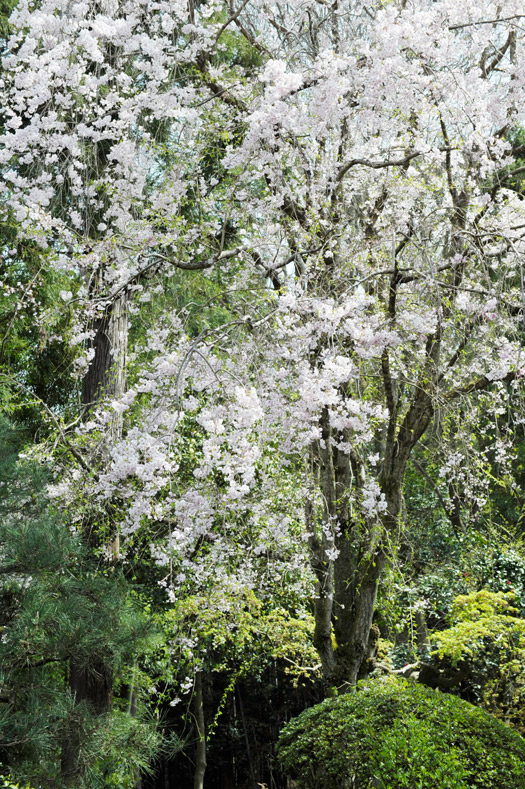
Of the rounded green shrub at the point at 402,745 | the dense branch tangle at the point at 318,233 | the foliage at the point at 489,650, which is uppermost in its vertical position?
the dense branch tangle at the point at 318,233

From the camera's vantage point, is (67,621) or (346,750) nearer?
(67,621)

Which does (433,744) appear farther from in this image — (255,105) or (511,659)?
(255,105)

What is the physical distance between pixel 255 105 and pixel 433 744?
3261mm

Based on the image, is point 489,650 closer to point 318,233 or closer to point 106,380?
point 318,233

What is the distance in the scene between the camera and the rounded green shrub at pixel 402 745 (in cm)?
305

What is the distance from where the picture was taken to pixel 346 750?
3512 millimetres

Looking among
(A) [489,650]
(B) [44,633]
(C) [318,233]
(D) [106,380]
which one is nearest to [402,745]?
(B) [44,633]

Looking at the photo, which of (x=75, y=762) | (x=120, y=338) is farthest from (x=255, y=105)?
(x=75, y=762)

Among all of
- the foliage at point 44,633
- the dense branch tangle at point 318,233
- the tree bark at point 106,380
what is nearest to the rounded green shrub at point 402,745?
the dense branch tangle at point 318,233

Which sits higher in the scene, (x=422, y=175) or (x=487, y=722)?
(x=422, y=175)

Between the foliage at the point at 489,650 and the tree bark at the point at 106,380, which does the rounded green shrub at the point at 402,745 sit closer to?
the foliage at the point at 489,650

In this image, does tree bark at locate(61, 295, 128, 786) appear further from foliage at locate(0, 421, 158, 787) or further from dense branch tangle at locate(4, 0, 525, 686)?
foliage at locate(0, 421, 158, 787)

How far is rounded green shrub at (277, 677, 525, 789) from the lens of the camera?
3.05 metres

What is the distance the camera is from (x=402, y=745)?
320cm
